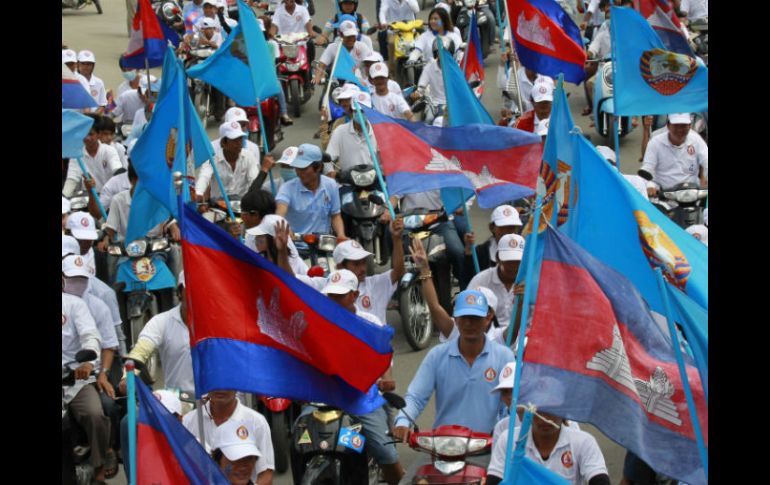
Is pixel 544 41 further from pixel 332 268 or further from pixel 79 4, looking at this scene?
pixel 79 4

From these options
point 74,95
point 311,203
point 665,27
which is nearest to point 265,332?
point 311,203

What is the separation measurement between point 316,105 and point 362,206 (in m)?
8.08

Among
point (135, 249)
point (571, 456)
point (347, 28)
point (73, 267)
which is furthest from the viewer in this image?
point (347, 28)

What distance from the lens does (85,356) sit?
1112 cm

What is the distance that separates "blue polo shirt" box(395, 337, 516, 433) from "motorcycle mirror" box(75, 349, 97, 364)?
223 cm

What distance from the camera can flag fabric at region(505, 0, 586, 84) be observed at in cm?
1498

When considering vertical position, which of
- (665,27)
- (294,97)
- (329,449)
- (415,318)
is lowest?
(415,318)

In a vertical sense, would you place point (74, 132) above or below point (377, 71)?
below

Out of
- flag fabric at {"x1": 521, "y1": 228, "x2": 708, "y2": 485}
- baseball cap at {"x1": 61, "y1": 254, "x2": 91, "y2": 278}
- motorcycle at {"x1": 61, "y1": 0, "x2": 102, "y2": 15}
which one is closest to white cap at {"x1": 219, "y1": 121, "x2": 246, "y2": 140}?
baseball cap at {"x1": 61, "y1": 254, "x2": 91, "y2": 278}

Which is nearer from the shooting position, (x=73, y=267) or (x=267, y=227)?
(x=73, y=267)

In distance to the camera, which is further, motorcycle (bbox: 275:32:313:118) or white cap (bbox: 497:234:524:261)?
motorcycle (bbox: 275:32:313:118)

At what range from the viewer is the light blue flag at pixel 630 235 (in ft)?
27.4

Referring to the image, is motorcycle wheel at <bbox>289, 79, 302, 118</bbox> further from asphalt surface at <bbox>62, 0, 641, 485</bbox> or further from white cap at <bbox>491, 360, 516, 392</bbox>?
white cap at <bbox>491, 360, 516, 392</bbox>

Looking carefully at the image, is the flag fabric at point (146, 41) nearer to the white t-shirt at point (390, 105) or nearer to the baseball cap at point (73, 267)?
the white t-shirt at point (390, 105)
